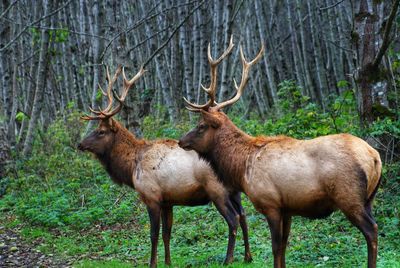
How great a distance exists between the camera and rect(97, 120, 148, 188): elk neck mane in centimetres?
883

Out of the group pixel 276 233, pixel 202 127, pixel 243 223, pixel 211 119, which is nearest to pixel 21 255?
Result: pixel 243 223

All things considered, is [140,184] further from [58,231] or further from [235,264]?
[58,231]

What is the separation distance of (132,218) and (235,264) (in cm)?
377

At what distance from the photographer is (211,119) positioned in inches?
297

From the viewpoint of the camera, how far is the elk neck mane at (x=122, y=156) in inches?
348

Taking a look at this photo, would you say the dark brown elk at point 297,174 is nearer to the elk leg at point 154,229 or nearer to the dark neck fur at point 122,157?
the elk leg at point 154,229

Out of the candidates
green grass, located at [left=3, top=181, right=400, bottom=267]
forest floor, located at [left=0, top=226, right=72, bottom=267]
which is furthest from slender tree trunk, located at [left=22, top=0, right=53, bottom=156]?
forest floor, located at [left=0, top=226, right=72, bottom=267]

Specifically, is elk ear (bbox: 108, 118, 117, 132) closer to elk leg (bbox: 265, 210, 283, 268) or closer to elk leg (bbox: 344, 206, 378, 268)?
elk leg (bbox: 265, 210, 283, 268)

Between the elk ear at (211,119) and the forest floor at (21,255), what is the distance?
3.20 m

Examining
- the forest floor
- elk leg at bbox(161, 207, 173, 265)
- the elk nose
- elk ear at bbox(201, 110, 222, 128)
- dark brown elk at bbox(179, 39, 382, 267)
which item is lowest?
the forest floor

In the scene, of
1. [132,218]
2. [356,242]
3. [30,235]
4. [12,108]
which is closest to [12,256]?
[30,235]

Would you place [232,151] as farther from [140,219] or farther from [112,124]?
[140,219]

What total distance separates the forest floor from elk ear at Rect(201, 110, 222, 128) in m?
3.20

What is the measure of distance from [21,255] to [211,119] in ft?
13.8
